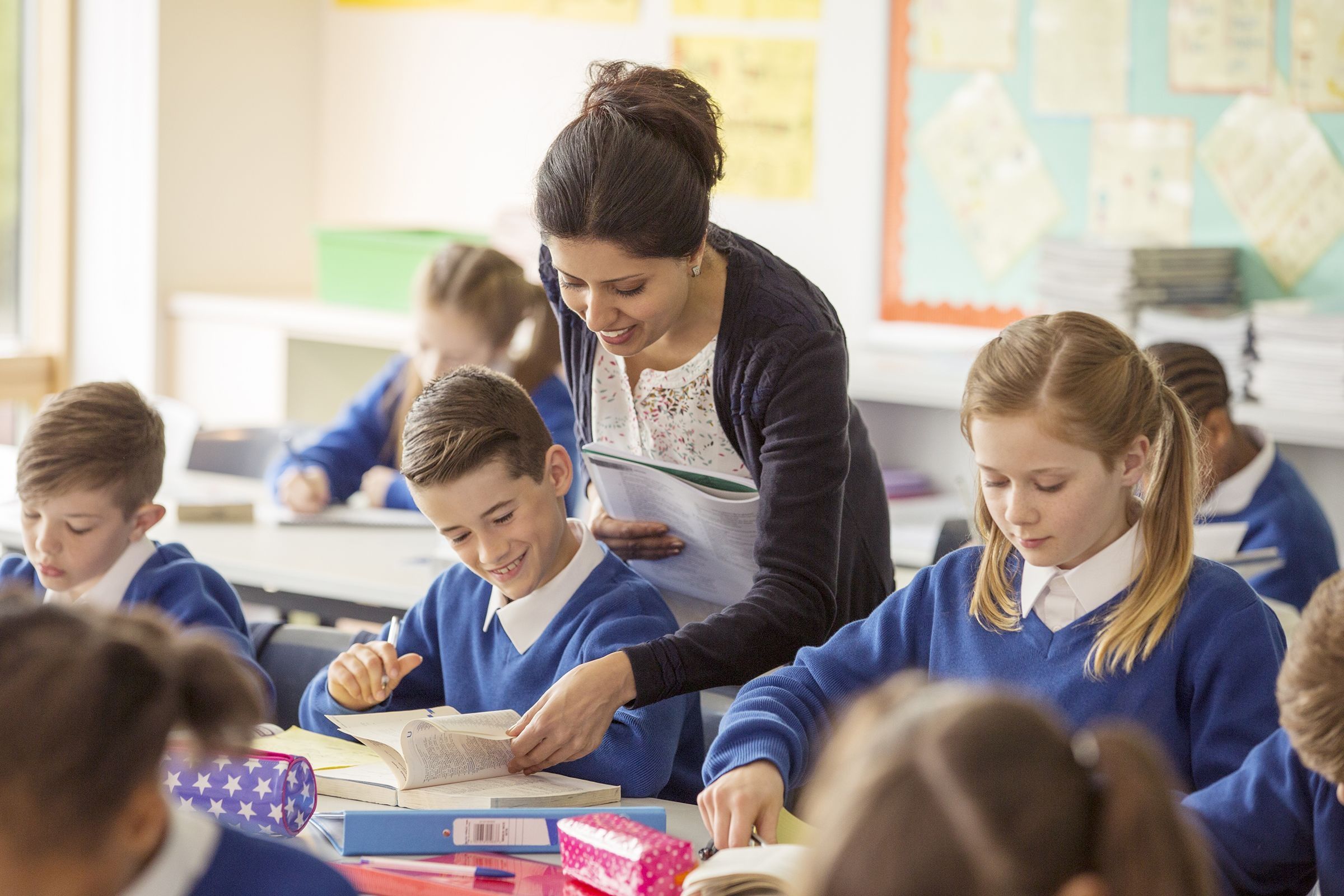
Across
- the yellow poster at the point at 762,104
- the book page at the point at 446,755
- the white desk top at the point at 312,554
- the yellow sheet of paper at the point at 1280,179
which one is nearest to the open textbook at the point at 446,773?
the book page at the point at 446,755

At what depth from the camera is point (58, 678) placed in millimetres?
865

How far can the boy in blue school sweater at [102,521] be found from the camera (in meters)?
1.84

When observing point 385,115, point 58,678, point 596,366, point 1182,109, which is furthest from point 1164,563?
point 385,115

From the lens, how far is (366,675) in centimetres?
170

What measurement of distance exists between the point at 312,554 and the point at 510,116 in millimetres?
1932

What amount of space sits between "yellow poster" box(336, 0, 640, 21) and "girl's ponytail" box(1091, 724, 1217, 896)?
3433mm

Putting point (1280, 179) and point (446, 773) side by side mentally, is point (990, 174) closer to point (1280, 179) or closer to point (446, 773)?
point (1280, 179)

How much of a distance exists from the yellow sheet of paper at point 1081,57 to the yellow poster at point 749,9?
57 cm

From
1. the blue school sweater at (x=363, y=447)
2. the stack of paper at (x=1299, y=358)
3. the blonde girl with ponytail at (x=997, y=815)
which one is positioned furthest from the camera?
the blue school sweater at (x=363, y=447)

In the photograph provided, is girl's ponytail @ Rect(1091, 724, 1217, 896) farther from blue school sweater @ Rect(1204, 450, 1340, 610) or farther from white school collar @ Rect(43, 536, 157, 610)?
blue school sweater @ Rect(1204, 450, 1340, 610)

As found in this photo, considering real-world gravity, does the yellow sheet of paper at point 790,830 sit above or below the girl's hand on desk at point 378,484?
below

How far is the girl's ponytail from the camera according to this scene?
75cm

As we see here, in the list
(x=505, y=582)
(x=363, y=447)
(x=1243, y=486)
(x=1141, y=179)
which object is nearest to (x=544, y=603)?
(x=505, y=582)

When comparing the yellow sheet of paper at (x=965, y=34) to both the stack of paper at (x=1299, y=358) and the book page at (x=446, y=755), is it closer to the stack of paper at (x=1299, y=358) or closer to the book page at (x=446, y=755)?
the stack of paper at (x=1299, y=358)
